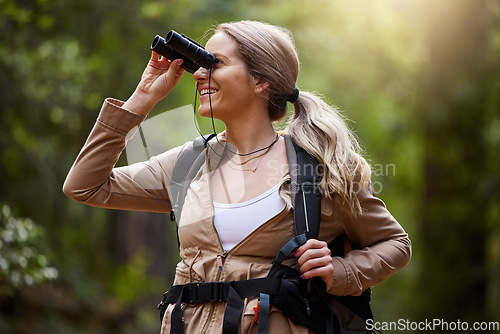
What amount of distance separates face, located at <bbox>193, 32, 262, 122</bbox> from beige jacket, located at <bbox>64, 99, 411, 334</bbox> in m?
0.29

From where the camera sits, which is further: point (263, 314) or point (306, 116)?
point (306, 116)

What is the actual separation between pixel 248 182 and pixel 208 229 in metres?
0.32

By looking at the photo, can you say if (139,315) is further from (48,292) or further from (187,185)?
(187,185)

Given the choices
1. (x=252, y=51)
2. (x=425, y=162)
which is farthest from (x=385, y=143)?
(x=252, y=51)

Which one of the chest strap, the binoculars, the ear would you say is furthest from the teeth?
the chest strap

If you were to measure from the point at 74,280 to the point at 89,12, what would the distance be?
3948 mm

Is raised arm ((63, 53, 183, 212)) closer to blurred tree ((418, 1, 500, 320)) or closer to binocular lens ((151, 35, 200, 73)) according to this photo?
binocular lens ((151, 35, 200, 73))

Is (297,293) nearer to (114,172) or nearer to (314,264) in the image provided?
(314,264)

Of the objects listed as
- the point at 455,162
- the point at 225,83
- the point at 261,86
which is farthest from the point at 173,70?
the point at 455,162

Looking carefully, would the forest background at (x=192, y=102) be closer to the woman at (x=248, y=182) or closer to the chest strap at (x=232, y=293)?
the woman at (x=248, y=182)

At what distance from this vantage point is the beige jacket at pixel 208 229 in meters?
2.75

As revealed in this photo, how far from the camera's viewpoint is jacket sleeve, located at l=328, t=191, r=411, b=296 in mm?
2812

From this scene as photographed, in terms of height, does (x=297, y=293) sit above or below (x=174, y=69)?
below

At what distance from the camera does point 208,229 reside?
9.27 ft
